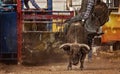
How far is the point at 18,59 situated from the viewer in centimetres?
1534

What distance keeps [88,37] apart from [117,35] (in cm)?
420

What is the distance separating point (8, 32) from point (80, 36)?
3668mm

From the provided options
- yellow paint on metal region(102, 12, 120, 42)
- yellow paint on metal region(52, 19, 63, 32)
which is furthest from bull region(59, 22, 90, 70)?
yellow paint on metal region(102, 12, 120, 42)

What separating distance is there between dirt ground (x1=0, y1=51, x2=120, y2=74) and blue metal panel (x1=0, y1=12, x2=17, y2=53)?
56 centimetres

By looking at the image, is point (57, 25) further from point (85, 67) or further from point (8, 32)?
point (85, 67)

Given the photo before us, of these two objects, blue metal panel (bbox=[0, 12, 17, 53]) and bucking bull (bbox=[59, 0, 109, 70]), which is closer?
bucking bull (bbox=[59, 0, 109, 70])

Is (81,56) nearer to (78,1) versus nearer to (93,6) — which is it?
(93,6)

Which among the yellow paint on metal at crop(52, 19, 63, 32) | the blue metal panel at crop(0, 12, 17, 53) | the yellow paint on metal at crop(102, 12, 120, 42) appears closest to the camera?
the blue metal panel at crop(0, 12, 17, 53)

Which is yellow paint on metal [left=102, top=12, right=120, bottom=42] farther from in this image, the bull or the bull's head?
the bull's head

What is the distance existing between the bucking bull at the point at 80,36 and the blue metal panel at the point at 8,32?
2.83 m

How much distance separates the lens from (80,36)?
12.4 meters

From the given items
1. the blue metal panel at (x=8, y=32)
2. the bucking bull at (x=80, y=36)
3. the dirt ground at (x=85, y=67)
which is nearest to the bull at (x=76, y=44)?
the bucking bull at (x=80, y=36)

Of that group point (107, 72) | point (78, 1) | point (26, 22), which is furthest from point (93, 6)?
point (78, 1)

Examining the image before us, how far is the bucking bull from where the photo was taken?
12.1m
